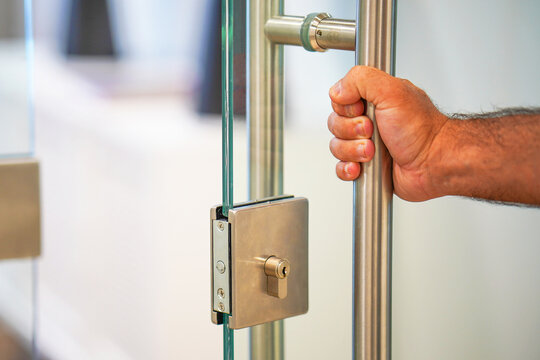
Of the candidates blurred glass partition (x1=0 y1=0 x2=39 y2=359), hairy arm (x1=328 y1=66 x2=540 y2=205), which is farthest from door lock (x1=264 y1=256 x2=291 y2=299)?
blurred glass partition (x1=0 y1=0 x2=39 y2=359)

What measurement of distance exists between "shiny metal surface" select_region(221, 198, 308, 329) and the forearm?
162 mm

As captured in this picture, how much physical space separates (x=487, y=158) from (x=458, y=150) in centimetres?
3

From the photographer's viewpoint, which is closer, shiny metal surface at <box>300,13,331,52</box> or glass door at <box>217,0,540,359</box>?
shiny metal surface at <box>300,13,331,52</box>

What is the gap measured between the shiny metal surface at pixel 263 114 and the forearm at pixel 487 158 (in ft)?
0.52

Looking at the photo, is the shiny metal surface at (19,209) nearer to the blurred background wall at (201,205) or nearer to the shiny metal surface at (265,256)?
the blurred background wall at (201,205)

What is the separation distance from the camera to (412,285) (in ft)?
2.97

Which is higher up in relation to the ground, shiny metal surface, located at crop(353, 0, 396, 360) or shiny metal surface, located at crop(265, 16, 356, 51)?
shiny metal surface, located at crop(265, 16, 356, 51)

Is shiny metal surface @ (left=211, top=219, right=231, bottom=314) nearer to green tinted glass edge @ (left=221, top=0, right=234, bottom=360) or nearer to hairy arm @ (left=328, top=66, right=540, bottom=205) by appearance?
green tinted glass edge @ (left=221, top=0, right=234, bottom=360)

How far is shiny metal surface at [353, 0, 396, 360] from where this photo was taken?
444 millimetres

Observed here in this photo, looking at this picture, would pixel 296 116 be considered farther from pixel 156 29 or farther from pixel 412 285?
pixel 156 29

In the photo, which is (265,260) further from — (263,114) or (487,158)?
(487,158)

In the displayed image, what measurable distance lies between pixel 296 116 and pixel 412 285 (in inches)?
15.6

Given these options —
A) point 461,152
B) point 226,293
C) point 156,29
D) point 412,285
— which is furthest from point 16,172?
point 156,29

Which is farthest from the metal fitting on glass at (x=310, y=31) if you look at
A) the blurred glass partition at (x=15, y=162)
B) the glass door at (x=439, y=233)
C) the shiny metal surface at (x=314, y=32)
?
the blurred glass partition at (x=15, y=162)
